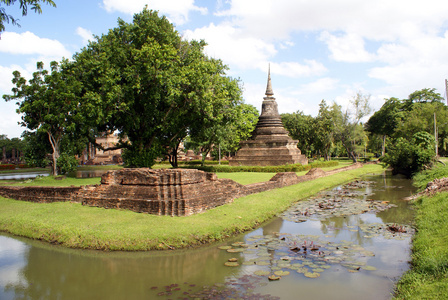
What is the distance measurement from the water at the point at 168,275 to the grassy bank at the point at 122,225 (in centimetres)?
30

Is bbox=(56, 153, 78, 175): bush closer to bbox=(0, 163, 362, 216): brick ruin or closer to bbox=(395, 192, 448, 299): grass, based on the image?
bbox=(0, 163, 362, 216): brick ruin

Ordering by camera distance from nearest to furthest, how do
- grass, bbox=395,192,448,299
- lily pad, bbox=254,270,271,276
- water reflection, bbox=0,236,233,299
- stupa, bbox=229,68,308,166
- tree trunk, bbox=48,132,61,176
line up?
grass, bbox=395,192,448,299
water reflection, bbox=0,236,233,299
lily pad, bbox=254,270,271,276
tree trunk, bbox=48,132,61,176
stupa, bbox=229,68,308,166

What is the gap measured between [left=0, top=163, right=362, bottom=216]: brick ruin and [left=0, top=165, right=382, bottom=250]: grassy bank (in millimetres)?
286

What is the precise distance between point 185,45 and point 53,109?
29.7ft

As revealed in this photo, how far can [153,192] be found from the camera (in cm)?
970

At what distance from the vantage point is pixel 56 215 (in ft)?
32.3

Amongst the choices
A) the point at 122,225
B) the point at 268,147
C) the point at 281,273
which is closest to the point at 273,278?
the point at 281,273

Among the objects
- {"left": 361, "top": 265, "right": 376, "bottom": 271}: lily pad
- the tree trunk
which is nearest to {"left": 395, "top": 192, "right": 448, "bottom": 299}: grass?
{"left": 361, "top": 265, "right": 376, "bottom": 271}: lily pad

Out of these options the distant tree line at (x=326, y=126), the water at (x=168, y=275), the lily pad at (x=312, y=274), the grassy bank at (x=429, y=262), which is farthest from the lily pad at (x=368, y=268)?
the distant tree line at (x=326, y=126)

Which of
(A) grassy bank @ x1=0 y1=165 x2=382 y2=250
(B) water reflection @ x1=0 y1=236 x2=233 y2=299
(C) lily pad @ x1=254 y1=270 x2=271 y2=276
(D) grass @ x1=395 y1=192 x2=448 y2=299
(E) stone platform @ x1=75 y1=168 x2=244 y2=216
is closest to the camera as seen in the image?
(D) grass @ x1=395 y1=192 x2=448 y2=299

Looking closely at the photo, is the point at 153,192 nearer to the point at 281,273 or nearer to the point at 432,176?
the point at 281,273

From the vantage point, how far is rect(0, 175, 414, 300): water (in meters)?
5.57

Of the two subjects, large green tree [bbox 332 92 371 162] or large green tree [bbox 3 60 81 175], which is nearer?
large green tree [bbox 3 60 81 175]

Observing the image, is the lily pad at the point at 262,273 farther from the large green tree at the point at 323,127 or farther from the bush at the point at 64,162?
the large green tree at the point at 323,127
